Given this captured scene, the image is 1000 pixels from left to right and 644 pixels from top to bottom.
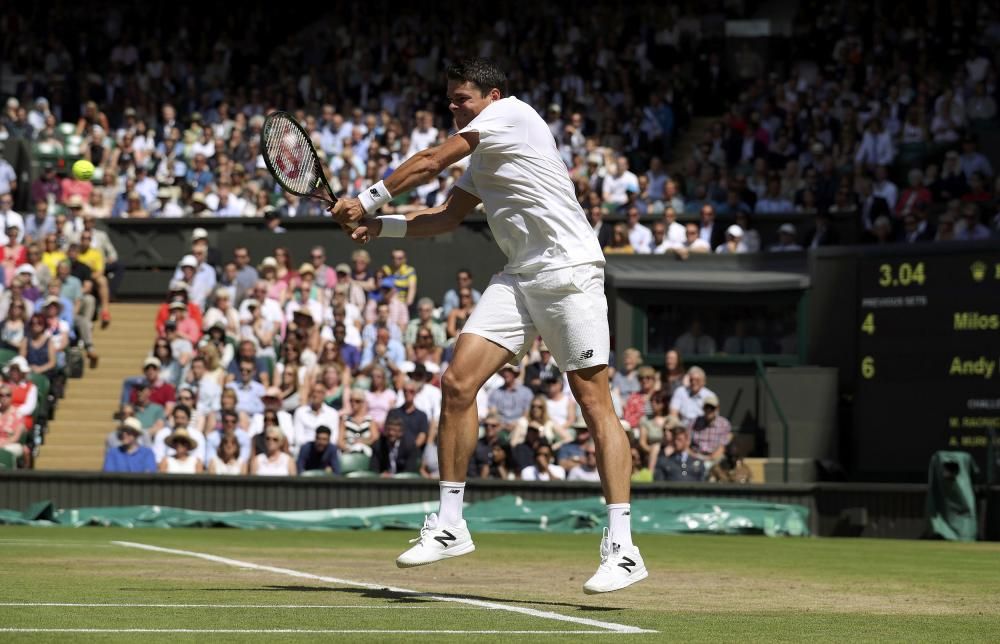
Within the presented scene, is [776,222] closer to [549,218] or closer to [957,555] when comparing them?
[957,555]

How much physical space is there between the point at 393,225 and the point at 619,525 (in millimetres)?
1826

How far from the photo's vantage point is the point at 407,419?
1852cm

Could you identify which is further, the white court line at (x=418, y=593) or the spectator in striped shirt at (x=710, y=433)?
the spectator in striped shirt at (x=710, y=433)

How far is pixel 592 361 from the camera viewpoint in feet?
24.8

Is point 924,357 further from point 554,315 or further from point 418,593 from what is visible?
point 418,593

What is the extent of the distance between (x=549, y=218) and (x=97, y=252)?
17.9 meters

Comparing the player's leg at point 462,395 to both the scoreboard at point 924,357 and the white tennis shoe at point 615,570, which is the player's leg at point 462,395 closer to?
the white tennis shoe at point 615,570

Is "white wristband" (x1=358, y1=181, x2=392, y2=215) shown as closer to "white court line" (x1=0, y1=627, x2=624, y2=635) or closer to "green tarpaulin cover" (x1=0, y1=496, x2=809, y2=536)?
"white court line" (x1=0, y1=627, x2=624, y2=635)

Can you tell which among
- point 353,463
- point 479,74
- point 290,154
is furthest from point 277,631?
point 353,463

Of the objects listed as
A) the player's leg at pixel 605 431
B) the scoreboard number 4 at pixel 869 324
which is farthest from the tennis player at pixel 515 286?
the scoreboard number 4 at pixel 869 324

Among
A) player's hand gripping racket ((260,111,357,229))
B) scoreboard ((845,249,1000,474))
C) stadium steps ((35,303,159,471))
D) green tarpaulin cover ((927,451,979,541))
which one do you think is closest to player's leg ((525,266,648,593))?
player's hand gripping racket ((260,111,357,229))

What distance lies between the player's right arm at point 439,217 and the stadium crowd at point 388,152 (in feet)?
33.7

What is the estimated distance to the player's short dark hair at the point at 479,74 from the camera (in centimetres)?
778

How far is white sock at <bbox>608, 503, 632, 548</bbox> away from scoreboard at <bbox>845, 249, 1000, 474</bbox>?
10.7 meters
